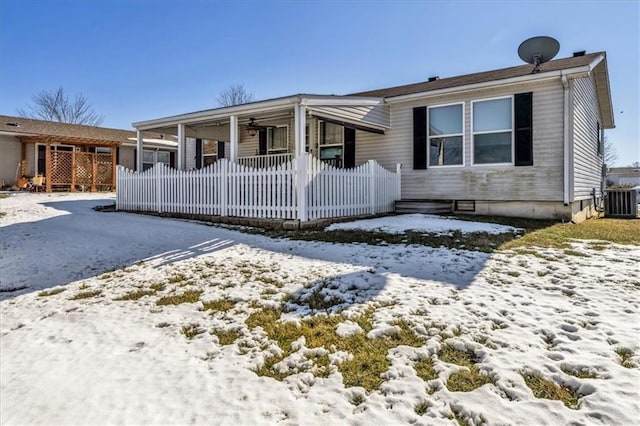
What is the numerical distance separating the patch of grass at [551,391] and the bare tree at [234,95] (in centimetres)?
3585

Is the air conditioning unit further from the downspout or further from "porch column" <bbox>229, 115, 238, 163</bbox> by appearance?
"porch column" <bbox>229, 115, 238, 163</bbox>

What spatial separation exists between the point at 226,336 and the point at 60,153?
20.4 m

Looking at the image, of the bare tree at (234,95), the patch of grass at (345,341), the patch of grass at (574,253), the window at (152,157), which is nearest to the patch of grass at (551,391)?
the patch of grass at (345,341)

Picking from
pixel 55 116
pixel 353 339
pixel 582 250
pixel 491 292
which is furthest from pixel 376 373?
pixel 55 116

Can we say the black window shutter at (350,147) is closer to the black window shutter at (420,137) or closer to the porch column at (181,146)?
the black window shutter at (420,137)

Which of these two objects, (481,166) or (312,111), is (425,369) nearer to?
(312,111)

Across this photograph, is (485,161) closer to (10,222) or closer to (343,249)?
(343,249)

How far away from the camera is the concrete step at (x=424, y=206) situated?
10.1 m

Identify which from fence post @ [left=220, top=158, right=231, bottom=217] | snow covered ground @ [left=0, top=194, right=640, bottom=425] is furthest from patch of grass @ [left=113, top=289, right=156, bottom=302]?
fence post @ [left=220, top=158, right=231, bottom=217]

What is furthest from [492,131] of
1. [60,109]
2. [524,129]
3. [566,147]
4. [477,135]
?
[60,109]

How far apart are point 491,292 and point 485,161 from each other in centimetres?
666

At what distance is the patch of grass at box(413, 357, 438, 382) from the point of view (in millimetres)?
2318

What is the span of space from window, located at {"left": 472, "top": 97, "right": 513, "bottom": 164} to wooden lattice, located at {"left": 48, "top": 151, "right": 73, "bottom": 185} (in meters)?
19.1

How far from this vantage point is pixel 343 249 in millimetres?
5871
